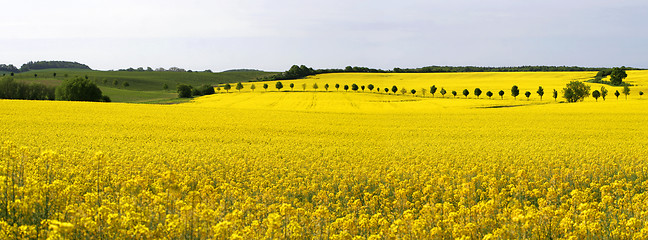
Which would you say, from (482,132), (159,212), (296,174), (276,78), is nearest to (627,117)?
(482,132)

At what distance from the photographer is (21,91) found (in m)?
71.3

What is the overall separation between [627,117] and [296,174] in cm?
3438

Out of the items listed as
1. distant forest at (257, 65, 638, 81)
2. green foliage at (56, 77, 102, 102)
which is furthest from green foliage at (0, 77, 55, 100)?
distant forest at (257, 65, 638, 81)

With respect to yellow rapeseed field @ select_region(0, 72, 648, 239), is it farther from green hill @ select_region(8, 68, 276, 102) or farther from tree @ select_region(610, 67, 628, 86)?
green hill @ select_region(8, 68, 276, 102)

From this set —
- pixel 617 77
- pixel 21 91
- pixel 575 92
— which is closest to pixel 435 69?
pixel 617 77

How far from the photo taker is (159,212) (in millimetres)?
8539

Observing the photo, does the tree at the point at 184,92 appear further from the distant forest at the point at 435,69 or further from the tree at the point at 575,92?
the tree at the point at 575,92

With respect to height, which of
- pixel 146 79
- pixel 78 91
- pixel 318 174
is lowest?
pixel 318 174

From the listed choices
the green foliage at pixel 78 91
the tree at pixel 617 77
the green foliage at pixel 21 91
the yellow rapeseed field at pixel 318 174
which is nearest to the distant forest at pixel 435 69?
the tree at pixel 617 77

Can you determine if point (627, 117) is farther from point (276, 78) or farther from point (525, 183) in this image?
point (276, 78)

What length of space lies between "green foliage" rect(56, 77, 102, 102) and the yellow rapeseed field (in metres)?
A: 26.5

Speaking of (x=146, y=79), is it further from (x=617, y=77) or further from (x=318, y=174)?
(x=318, y=174)

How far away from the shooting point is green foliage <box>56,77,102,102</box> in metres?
63.4

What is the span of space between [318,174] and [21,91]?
73349mm
